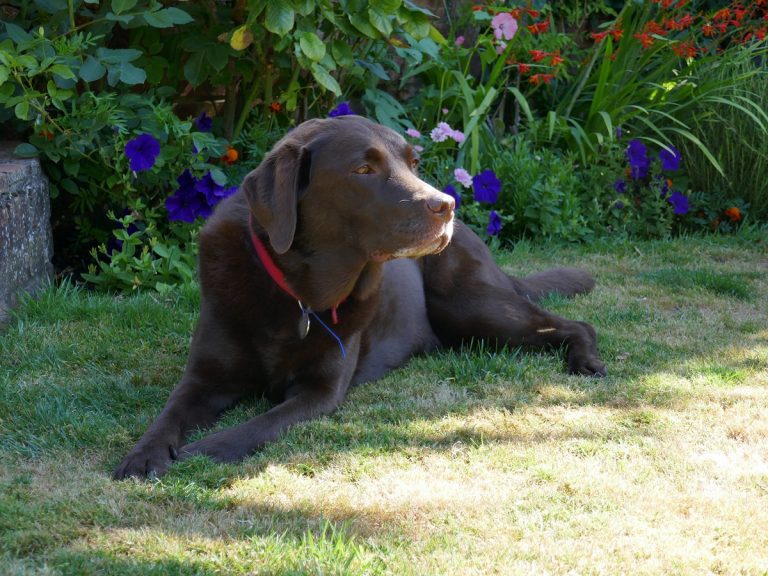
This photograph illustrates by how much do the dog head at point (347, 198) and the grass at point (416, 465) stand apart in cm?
58

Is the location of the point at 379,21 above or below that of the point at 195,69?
above

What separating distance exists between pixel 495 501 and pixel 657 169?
4363 millimetres

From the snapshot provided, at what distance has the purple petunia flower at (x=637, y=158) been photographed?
614 centimetres

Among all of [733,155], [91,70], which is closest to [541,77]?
[733,155]

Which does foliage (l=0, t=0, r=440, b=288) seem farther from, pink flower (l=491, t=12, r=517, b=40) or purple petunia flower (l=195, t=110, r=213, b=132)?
pink flower (l=491, t=12, r=517, b=40)

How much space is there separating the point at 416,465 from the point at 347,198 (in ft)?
2.73

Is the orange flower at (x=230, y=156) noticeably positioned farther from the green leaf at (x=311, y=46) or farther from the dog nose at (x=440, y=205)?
the dog nose at (x=440, y=205)

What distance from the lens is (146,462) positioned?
8.43 feet

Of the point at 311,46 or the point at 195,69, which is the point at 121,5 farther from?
the point at 311,46

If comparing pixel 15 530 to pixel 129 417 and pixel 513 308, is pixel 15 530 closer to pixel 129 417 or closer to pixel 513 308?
pixel 129 417

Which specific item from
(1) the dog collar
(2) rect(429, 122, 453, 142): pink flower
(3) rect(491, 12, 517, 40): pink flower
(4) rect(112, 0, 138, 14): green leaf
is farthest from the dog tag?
(3) rect(491, 12, 517, 40): pink flower

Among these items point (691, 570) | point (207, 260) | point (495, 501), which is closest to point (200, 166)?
point (207, 260)

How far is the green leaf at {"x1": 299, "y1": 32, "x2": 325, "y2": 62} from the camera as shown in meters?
4.27

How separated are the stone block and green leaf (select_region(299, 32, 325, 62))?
130 centimetres
